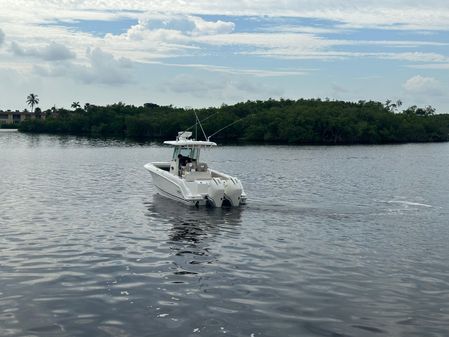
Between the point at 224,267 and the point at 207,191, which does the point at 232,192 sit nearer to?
the point at 207,191

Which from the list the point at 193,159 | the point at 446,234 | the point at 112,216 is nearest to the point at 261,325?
the point at 446,234

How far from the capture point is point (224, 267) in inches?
762

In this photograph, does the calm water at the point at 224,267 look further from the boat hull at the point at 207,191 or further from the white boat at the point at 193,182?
the white boat at the point at 193,182

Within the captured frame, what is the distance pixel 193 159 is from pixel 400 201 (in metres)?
14.5

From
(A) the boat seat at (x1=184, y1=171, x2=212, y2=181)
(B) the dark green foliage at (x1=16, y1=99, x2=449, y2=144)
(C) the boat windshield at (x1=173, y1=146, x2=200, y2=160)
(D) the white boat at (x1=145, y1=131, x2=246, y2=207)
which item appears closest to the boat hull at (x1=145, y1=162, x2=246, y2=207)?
(D) the white boat at (x1=145, y1=131, x2=246, y2=207)

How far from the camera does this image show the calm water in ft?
46.5

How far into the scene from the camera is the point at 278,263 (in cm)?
1986

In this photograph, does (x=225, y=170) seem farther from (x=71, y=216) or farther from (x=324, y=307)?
(x=324, y=307)

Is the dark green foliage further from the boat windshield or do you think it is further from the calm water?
the calm water

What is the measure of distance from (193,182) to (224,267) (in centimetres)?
1442

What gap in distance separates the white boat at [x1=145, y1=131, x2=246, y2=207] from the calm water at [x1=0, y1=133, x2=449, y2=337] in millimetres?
Result: 852

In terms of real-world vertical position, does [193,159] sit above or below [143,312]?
above

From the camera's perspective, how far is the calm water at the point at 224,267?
46.5 feet

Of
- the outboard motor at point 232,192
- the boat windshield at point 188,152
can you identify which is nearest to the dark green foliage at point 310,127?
the boat windshield at point 188,152
